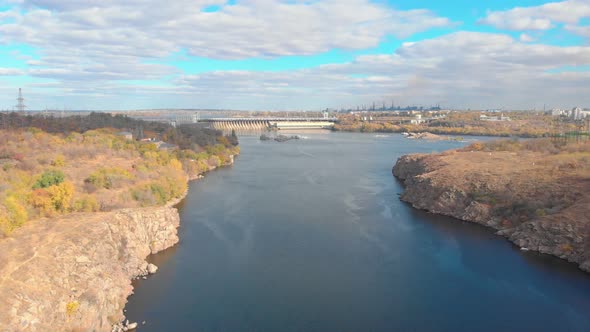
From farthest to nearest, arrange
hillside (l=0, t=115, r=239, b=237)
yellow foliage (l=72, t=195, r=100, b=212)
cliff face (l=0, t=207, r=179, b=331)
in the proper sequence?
yellow foliage (l=72, t=195, r=100, b=212)
hillside (l=0, t=115, r=239, b=237)
cliff face (l=0, t=207, r=179, b=331)

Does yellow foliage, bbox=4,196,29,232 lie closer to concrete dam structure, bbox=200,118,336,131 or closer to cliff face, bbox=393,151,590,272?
cliff face, bbox=393,151,590,272

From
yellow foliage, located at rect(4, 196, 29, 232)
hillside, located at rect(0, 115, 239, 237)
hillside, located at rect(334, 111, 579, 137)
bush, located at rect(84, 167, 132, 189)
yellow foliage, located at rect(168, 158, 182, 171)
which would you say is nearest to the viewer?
yellow foliage, located at rect(4, 196, 29, 232)

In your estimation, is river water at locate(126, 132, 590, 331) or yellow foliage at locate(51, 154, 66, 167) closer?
river water at locate(126, 132, 590, 331)

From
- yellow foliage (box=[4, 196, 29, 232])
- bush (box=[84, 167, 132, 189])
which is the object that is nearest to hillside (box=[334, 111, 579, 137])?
bush (box=[84, 167, 132, 189])

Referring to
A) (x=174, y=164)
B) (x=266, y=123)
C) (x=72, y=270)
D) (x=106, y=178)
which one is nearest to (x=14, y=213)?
(x=72, y=270)

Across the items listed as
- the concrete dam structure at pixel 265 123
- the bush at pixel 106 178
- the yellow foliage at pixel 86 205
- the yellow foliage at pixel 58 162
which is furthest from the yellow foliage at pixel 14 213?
the concrete dam structure at pixel 265 123

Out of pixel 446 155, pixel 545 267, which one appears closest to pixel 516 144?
pixel 446 155
